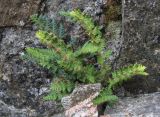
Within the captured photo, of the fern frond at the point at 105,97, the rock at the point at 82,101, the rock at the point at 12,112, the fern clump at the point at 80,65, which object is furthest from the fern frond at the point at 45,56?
the rock at the point at 12,112

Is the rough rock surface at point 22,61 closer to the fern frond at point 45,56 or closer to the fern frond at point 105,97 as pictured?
the fern frond at point 45,56

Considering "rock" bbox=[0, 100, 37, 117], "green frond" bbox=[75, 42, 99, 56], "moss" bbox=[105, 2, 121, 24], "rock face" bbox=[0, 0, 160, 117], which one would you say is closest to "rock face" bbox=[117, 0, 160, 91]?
"rock face" bbox=[0, 0, 160, 117]

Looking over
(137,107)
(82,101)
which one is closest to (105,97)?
(82,101)

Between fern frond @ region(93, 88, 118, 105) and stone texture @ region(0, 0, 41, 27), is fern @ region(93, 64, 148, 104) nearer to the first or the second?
fern frond @ region(93, 88, 118, 105)

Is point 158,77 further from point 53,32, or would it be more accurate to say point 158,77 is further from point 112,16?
point 53,32

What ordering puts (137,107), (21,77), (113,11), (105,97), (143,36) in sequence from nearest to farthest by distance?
(105,97), (137,107), (143,36), (113,11), (21,77)

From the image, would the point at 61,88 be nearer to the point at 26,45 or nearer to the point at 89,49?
the point at 89,49
